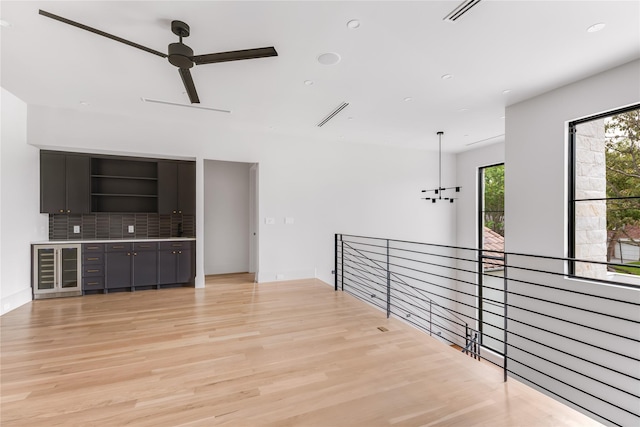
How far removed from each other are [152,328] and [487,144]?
24.0 feet

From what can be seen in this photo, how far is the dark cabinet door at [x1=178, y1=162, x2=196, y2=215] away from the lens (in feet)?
18.1

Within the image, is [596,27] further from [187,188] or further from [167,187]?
[167,187]

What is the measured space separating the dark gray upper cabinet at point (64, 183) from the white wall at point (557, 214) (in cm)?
692

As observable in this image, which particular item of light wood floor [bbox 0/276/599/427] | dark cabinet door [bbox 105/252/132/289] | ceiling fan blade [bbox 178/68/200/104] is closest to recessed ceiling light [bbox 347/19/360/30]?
ceiling fan blade [bbox 178/68/200/104]

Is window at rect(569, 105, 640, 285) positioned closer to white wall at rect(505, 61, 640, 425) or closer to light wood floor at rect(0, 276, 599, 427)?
white wall at rect(505, 61, 640, 425)

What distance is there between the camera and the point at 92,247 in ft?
15.7

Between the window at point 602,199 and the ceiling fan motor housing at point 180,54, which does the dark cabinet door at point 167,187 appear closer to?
the ceiling fan motor housing at point 180,54

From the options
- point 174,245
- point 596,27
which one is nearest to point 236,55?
point 596,27

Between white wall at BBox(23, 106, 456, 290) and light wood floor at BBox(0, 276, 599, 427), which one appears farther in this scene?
white wall at BBox(23, 106, 456, 290)

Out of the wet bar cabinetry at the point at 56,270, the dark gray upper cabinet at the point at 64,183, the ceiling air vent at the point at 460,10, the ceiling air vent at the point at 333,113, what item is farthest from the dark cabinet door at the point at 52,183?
the ceiling air vent at the point at 460,10

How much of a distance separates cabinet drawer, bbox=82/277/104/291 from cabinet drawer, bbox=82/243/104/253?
1.52 ft

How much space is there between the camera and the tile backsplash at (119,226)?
199 inches

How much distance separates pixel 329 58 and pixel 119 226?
492 cm

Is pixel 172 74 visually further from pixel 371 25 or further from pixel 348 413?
pixel 348 413
